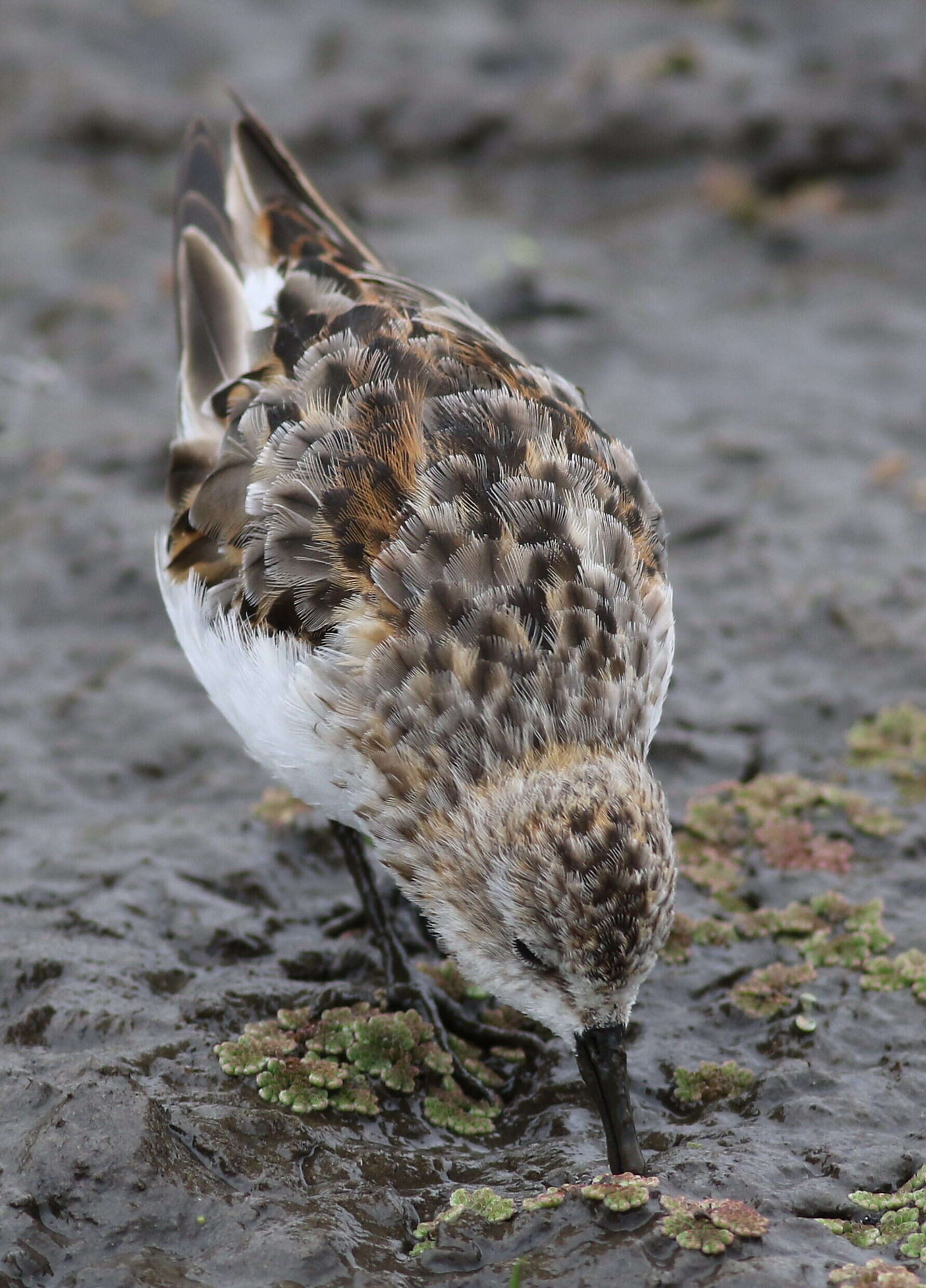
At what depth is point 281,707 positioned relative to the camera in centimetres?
519

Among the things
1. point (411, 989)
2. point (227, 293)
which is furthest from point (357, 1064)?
point (227, 293)

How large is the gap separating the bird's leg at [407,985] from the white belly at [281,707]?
0.63 metres

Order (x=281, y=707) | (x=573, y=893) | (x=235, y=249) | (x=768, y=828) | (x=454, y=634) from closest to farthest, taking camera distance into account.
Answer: (x=573, y=893) → (x=454, y=634) → (x=281, y=707) → (x=768, y=828) → (x=235, y=249)

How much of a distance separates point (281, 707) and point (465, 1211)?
179 centimetres

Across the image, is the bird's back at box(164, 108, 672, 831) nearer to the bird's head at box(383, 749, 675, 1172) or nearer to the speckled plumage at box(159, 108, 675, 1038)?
the speckled plumage at box(159, 108, 675, 1038)

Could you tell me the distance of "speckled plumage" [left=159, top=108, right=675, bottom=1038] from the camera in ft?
14.9

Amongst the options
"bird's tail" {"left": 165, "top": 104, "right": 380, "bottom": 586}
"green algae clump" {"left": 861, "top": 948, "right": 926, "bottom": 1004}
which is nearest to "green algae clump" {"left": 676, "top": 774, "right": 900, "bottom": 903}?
"green algae clump" {"left": 861, "top": 948, "right": 926, "bottom": 1004}

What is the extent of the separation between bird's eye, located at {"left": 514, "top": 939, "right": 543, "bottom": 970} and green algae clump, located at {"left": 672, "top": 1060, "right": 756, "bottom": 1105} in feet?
2.92

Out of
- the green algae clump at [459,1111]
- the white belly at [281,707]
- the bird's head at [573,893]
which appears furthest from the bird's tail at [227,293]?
the green algae clump at [459,1111]

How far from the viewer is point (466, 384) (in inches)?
217

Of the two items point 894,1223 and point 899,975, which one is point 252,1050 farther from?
point 899,975

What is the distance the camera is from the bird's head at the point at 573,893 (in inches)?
173

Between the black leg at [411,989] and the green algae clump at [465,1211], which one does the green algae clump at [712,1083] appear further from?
the green algae clump at [465,1211]

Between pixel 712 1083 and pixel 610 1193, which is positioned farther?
pixel 712 1083
